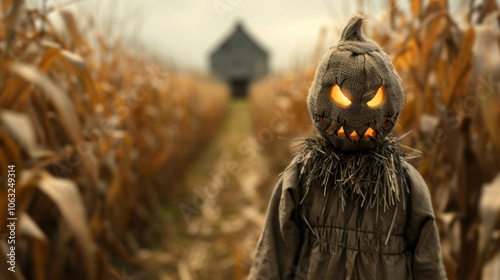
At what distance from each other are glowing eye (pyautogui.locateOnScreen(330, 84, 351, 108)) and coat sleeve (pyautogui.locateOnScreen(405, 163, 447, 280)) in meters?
0.21

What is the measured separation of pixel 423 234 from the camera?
37.4 inches

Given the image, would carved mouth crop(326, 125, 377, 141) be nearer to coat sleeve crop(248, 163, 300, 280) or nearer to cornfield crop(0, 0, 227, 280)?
coat sleeve crop(248, 163, 300, 280)

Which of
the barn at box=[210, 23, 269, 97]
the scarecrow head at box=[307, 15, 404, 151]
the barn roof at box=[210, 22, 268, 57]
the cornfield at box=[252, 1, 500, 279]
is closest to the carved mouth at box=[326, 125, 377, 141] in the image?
the scarecrow head at box=[307, 15, 404, 151]

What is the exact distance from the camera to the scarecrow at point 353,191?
874 millimetres

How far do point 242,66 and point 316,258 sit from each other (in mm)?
34511

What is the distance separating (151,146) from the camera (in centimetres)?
322

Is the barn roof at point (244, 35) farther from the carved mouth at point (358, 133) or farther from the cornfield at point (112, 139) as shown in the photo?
the carved mouth at point (358, 133)

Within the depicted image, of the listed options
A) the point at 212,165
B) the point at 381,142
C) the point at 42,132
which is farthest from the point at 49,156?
the point at 212,165

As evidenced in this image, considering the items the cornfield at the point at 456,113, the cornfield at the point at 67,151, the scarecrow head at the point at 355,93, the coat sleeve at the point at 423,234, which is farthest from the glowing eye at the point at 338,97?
the cornfield at the point at 67,151

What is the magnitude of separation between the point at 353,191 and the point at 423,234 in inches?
6.7

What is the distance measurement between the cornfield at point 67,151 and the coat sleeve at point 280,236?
545mm

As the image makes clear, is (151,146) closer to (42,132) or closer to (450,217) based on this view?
(42,132)

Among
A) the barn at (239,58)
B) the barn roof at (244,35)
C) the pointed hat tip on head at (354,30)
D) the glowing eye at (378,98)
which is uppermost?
the barn roof at (244,35)

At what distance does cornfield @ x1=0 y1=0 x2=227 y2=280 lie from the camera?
4.58 feet
